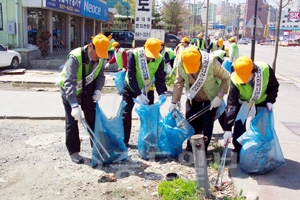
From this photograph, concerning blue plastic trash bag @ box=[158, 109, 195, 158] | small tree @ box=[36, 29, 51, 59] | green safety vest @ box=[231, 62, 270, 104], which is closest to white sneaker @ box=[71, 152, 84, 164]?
blue plastic trash bag @ box=[158, 109, 195, 158]

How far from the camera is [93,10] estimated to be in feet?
74.3

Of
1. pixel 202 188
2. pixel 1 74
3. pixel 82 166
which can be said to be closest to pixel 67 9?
pixel 1 74

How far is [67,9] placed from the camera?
1723cm

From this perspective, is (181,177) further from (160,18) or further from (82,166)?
(160,18)

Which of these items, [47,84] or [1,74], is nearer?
[47,84]

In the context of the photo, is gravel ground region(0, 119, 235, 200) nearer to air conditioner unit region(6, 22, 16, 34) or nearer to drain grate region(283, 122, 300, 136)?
drain grate region(283, 122, 300, 136)

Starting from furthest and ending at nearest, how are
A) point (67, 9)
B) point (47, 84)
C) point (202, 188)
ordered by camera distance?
point (67, 9), point (47, 84), point (202, 188)

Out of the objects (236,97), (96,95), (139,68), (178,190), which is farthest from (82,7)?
(178,190)

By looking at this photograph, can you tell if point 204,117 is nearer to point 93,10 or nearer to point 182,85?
point 182,85

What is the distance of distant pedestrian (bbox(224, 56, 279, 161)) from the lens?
366 centimetres

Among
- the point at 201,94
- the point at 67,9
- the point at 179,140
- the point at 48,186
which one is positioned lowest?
the point at 48,186

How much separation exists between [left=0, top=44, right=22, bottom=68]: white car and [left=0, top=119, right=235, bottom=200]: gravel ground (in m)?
8.00

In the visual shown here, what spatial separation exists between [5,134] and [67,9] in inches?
516

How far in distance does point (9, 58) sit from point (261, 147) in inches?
437
